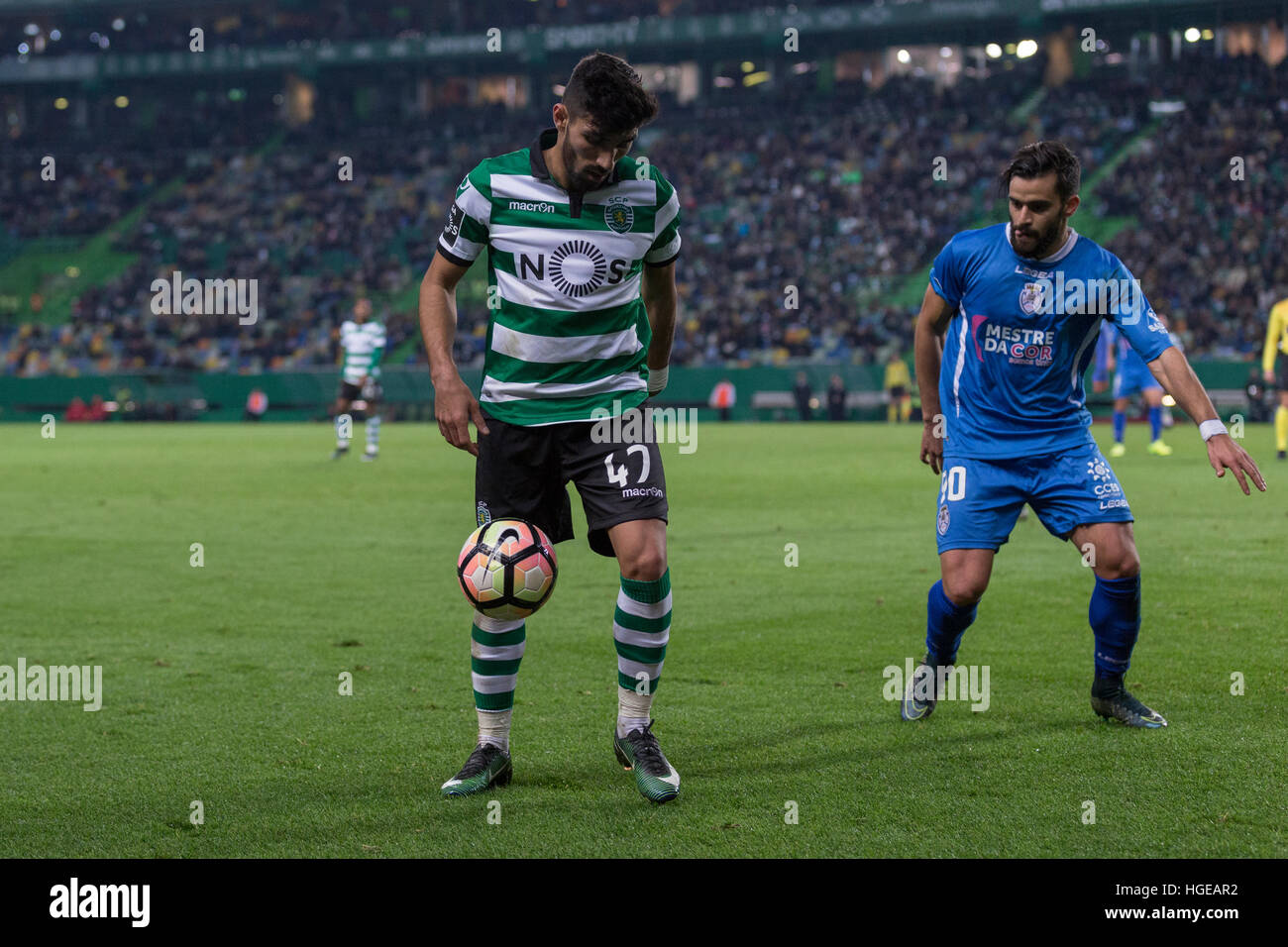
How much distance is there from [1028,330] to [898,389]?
91.9 feet

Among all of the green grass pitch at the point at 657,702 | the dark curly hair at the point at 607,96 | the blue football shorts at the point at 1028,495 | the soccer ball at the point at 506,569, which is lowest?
the green grass pitch at the point at 657,702

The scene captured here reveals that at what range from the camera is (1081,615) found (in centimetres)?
780

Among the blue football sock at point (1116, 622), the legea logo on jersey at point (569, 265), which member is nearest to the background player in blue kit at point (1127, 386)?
the blue football sock at point (1116, 622)

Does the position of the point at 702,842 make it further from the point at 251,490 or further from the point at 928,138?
the point at 928,138

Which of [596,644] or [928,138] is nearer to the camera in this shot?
[596,644]

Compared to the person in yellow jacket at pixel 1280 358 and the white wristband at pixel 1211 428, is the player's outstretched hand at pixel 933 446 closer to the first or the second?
the white wristband at pixel 1211 428

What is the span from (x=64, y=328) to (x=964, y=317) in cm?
4258

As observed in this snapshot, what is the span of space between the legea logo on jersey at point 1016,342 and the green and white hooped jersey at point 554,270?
144 cm

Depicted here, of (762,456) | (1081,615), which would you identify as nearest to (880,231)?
(762,456)

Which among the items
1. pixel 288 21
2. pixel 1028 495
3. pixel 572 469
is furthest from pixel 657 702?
pixel 288 21

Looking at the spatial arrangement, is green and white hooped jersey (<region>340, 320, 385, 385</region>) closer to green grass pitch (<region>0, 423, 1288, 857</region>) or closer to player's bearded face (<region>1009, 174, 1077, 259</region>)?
green grass pitch (<region>0, 423, 1288, 857</region>)

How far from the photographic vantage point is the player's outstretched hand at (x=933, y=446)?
5652mm

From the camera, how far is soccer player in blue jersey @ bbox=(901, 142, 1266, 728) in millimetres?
5195

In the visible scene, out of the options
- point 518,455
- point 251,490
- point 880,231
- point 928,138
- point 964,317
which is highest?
point 928,138
